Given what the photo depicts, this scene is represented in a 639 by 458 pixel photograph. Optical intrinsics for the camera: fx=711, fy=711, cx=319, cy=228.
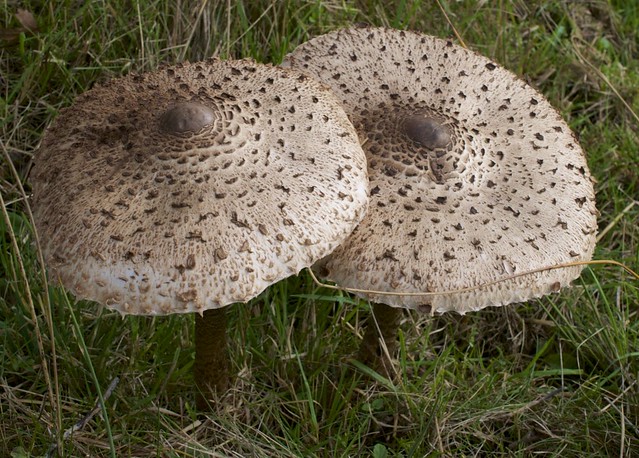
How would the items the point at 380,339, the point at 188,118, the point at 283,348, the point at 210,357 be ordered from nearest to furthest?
the point at 188,118
the point at 210,357
the point at 380,339
the point at 283,348

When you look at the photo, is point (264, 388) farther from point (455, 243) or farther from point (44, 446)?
point (455, 243)

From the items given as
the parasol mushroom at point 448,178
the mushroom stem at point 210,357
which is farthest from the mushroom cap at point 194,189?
the mushroom stem at point 210,357

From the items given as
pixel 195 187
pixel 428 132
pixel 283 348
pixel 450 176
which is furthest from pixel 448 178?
pixel 283 348

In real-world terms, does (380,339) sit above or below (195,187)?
below

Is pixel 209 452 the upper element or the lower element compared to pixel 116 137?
lower

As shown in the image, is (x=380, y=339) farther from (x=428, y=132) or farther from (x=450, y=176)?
(x=428, y=132)

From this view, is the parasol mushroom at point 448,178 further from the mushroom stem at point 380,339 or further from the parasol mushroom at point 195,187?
the parasol mushroom at point 195,187

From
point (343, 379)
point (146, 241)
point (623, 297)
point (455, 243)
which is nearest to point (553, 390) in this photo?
point (623, 297)

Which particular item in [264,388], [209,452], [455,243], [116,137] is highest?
[116,137]
